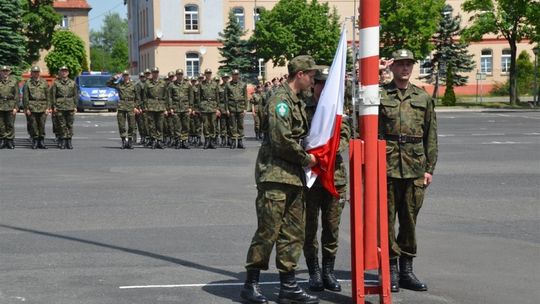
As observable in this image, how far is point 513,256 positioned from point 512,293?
5.73 feet

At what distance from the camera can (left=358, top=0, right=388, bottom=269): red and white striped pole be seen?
7.07 m

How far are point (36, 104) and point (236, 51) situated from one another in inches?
1709

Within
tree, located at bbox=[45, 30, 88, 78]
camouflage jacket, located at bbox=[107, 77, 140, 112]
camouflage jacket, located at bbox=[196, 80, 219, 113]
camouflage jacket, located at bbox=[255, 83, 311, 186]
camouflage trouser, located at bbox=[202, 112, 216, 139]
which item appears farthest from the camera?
tree, located at bbox=[45, 30, 88, 78]

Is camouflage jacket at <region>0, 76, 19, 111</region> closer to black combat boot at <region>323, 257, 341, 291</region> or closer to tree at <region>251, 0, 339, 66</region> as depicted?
black combat boot at <region>323, 257, 341, 291</region>

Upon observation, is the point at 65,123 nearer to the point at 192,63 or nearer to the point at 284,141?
the point at 284,141

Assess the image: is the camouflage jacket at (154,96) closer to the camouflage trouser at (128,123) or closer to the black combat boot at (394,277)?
the camouflage trouser at (128,123)

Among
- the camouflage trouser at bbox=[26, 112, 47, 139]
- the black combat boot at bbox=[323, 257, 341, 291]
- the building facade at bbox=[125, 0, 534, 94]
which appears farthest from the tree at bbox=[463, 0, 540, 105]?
the black combat boot at bbox=[323, 257, 341, 291]

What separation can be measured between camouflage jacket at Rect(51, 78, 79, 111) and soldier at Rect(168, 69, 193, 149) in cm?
251

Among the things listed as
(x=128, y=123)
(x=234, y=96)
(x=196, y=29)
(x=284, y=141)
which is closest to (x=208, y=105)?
(x=234, y=96)

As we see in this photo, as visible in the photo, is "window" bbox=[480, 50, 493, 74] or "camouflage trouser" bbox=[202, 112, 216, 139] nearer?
"camouflage trouser" bbox=[202, 112, 216, 139]

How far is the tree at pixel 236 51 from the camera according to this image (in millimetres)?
66125

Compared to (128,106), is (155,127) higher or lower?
lower

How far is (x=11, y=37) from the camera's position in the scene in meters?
62.0

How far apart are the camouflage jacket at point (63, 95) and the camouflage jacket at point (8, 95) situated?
904 millimetres
